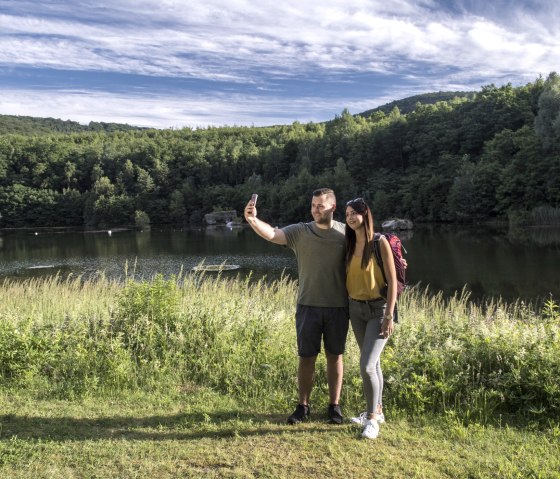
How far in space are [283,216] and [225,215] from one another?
36.2 ft

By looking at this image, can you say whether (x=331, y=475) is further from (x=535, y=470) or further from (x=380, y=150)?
(x=380, y=150)

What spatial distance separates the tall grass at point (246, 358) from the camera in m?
4.76

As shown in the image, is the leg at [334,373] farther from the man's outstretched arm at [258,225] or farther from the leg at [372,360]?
the man's outstretched arm at [258,225]

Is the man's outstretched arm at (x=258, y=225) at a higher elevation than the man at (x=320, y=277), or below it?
higher

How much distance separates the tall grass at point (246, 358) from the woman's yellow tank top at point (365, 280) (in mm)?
1242

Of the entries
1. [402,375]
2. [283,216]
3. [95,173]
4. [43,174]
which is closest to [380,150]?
[283,216]

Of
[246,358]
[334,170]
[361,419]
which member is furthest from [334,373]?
[334,170]

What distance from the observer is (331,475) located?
3457 millimetres

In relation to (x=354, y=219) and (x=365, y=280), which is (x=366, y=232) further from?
(x=365, y=280)

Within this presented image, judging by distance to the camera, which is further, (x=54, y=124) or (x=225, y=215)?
(x=54, y=124)

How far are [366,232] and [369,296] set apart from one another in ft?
1.72

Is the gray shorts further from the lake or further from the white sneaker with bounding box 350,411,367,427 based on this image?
the lake

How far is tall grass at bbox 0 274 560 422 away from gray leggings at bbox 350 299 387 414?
1.78 ft

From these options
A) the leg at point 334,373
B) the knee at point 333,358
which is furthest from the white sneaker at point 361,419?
the knee at point 333,358
